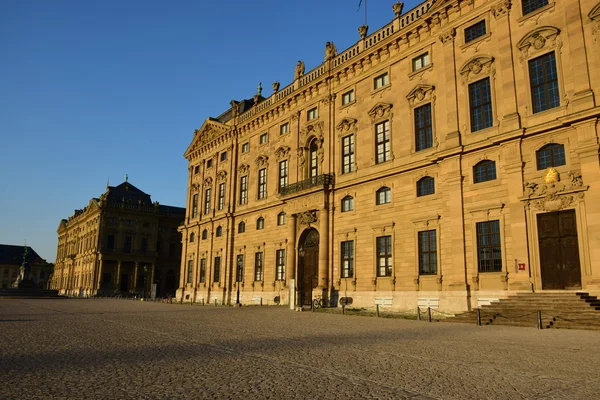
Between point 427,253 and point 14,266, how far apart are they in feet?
478

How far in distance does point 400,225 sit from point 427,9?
14111mm

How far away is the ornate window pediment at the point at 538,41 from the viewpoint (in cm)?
2320

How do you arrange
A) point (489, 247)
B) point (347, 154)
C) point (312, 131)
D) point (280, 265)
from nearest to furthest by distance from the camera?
point (489, 247) → point (347, 154) → point (312, 131) → point (280, 265)

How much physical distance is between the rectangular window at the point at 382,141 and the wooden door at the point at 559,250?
1167 centimetres

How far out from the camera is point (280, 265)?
39938 mm

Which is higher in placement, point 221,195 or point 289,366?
point 221,195

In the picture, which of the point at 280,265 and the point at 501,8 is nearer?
the point at 501,8

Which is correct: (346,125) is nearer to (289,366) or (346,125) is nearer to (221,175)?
(221,175)

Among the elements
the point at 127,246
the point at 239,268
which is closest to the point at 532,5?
the point at 239,268

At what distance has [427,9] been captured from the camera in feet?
97.2

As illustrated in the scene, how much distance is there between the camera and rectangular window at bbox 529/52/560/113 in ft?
75.6

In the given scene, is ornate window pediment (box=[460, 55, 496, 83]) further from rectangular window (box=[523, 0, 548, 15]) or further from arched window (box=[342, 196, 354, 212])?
arched window (box=[342, 196, 354, 212])

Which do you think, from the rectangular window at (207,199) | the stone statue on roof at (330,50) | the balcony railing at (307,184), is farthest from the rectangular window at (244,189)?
the stone statue on roof at (330,50)

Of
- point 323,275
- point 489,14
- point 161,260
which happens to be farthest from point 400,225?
point 161,260
